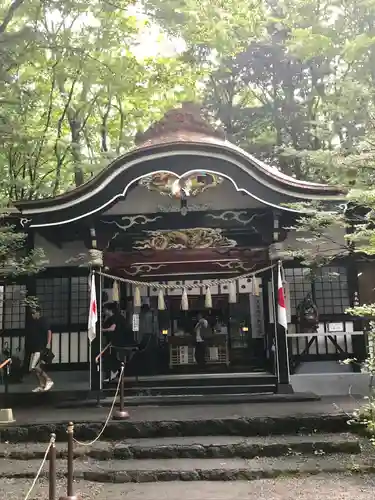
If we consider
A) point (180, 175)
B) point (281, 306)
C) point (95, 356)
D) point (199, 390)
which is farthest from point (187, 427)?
point (180, 175)

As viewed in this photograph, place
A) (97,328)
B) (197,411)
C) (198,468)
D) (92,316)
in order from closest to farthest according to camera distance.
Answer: (198,468) → (197,411) → (92,316) → (97,328)

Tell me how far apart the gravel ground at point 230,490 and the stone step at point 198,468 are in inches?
4.7

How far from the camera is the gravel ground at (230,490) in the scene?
580 cm

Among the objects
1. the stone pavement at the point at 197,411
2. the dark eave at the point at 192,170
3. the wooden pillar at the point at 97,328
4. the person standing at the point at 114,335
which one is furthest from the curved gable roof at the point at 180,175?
the stone pavement at the point at 197,411

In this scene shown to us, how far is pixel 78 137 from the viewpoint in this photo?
A: 660 inches

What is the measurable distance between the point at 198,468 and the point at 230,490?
26.4 inches

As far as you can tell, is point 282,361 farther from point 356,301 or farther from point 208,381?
point 356,301

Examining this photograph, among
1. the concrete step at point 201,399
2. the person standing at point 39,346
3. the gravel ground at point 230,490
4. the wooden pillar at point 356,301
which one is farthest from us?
the wooden pillar at point 356,301

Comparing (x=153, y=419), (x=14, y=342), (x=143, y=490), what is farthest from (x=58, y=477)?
(x=14, y=342)

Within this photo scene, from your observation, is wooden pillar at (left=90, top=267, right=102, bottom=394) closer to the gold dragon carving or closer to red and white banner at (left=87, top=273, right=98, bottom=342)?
red and white banner at (left=87, top=273, right=98, bottom=342)

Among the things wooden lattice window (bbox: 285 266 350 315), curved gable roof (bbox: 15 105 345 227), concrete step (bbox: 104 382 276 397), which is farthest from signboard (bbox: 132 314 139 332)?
wooden lattice window (bbox: 285 266 350 315)

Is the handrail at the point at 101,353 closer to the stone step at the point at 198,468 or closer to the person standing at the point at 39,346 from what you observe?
the person standing at the point at 39,346

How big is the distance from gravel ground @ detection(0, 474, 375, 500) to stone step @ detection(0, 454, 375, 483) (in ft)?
0.39

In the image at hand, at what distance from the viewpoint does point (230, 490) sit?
6.05 metres
